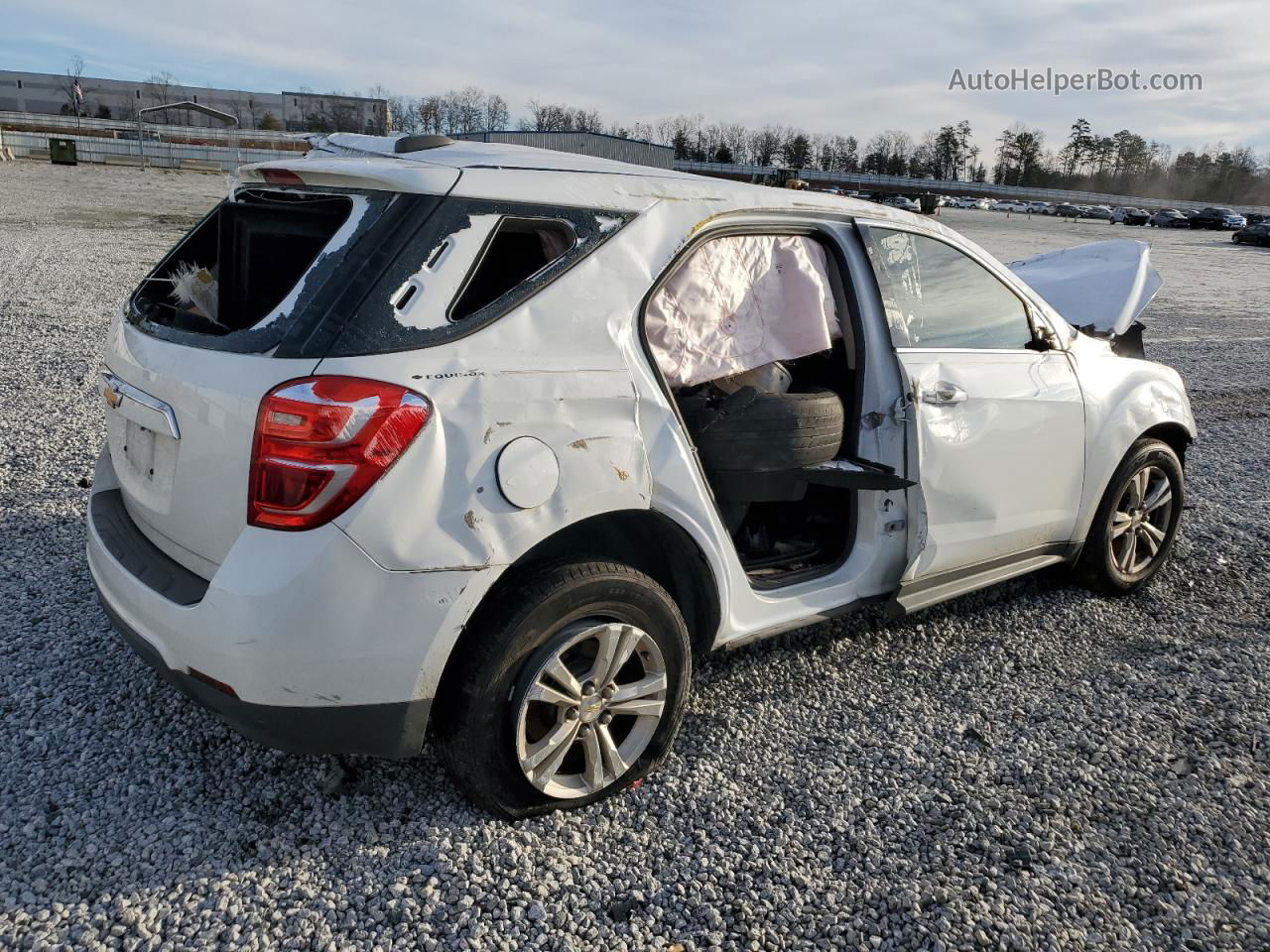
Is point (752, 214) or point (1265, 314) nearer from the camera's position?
point (752, 214)

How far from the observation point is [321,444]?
2.19 m

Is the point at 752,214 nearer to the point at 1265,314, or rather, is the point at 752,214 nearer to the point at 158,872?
Answer: the point at 158,872

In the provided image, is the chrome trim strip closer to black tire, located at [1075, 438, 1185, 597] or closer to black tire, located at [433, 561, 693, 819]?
black tire, located at [433, 561, 693, 819]

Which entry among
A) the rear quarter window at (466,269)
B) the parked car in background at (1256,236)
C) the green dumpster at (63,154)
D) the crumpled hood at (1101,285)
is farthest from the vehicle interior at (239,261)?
the parked car in background at (1256,236)

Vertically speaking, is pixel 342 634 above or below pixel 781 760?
above

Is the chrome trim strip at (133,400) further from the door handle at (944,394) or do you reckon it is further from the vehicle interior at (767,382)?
the door handle at (944,394)

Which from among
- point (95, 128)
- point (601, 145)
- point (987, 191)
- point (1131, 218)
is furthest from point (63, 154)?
point (987, 191)

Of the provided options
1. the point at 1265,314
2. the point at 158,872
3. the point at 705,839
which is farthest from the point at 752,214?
the point at 1265,314

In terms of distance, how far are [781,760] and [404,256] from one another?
76.7 inches

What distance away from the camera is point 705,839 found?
2.69 metres

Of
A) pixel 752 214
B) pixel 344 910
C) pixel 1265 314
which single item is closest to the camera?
pixel 344 910

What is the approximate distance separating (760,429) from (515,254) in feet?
3.16

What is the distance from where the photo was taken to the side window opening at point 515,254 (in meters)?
2.53

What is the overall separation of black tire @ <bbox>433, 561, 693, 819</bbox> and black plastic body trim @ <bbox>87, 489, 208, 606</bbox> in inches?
27.0
